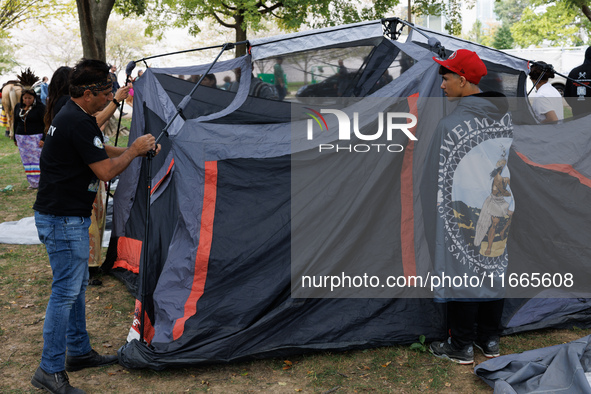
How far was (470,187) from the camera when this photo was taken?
123 inches

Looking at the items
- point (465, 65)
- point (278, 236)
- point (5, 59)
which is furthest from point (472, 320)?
Answer: point (5, 59)

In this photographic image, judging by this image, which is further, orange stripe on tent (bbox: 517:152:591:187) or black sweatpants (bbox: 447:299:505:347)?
orange stripe on tent (bbox: 517:152:591:187)

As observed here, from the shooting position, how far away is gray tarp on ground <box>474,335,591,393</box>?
274 centimetres

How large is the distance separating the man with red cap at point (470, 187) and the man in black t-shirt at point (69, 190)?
168cm

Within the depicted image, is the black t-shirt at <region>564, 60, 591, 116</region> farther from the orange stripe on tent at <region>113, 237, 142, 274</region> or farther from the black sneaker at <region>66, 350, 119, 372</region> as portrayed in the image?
the black sneaker at <region>66, 350, 119, 372</region>

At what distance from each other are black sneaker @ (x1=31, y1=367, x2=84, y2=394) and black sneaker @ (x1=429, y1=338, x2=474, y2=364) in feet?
6.70

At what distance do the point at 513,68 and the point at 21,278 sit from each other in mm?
4431

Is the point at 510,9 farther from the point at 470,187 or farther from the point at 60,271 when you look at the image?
the point at 60,271

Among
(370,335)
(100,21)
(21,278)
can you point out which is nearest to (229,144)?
(370,335)

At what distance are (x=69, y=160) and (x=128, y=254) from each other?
2.03 meters

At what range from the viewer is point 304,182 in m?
3.42

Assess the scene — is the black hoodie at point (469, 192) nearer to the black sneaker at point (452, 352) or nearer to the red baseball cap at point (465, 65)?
the red baseball cap at point (465, 65)

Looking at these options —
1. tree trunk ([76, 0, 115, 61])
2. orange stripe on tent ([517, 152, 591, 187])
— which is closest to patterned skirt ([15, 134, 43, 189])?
tree trunk ([76, 0, 115, 61])

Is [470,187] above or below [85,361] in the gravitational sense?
above
